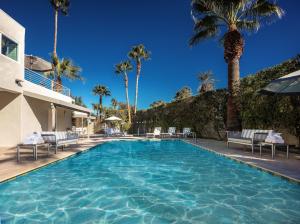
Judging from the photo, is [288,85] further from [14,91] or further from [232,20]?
[14,91]

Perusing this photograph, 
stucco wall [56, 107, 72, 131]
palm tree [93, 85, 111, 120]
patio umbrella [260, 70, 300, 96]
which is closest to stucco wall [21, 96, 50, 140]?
stucco wall [56, 107, 72, 131]

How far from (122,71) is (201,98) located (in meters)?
20.2

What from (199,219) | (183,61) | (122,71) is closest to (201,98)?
(199,219)

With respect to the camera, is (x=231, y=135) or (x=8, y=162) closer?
(x=8, y=162)

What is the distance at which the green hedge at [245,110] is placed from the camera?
10.4m

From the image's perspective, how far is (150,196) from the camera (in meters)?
4.86

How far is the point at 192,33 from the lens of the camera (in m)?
15.4

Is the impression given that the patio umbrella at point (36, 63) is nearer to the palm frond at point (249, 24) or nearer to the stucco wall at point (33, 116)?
the stucco wall at point (33, 116)

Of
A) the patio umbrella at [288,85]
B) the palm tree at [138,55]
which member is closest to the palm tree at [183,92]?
the palm tree at [138,55]

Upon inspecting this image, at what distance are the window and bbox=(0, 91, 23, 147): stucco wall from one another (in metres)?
2.09

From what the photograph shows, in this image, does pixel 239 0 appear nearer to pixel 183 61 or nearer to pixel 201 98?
pixel 201 98

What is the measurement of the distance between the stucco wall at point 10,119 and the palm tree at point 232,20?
11.6 metres

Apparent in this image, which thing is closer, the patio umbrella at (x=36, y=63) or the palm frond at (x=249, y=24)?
the palm frond at (x=249, y=24)

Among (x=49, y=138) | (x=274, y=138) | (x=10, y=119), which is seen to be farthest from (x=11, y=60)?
(x=274, y=138)
